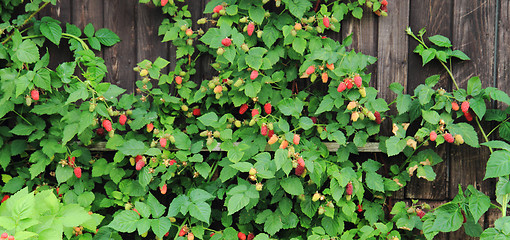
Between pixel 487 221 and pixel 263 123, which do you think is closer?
pixel 263 123

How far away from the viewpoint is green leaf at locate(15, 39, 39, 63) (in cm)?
222

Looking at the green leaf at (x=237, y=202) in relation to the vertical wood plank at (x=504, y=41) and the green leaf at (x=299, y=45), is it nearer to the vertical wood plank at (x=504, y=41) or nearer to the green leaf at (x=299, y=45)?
the green leaf at (x=299, y=45)

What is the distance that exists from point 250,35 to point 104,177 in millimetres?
1176

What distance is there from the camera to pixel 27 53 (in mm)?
2234

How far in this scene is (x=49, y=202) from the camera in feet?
5.27

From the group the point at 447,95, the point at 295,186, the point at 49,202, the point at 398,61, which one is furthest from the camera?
the point at 398,61

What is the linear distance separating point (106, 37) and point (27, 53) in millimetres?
472

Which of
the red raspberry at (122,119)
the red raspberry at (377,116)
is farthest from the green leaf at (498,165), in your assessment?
the red raspberry at (122,119)

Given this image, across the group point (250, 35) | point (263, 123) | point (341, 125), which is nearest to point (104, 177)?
point (263, 123)

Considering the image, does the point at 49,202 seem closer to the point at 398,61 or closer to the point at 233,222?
the point at 233,222

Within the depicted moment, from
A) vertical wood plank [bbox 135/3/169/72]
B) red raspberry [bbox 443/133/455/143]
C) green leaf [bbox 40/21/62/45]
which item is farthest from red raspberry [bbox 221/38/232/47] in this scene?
red raspberry [bbox 443/133/455/143]

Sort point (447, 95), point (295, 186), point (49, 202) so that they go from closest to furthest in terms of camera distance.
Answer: point (49, 202), point (295, 186), point (447, 95)

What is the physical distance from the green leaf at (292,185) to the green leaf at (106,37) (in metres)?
1.32

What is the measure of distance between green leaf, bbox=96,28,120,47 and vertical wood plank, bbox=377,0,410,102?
156 cm
